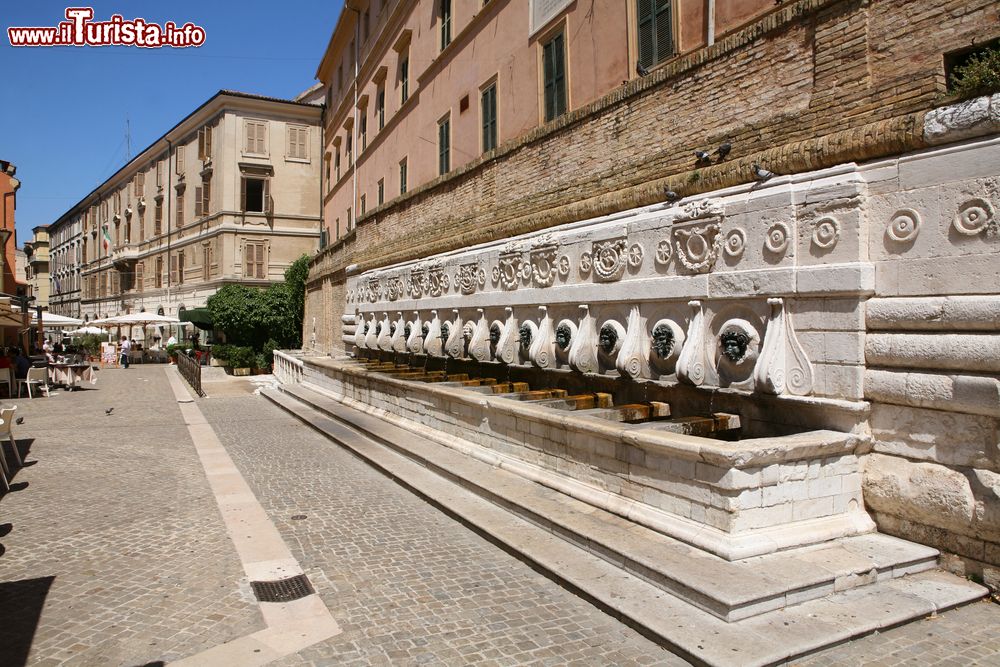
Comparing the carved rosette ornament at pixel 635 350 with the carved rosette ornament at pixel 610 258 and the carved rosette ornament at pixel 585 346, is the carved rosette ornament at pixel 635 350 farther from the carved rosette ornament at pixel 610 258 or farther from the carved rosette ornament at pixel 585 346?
the carved rosette ornament at pixel 585 346

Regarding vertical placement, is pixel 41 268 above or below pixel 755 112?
above

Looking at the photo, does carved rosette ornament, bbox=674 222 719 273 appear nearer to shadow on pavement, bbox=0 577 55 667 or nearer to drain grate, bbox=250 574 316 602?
drain grate, bbox=250 574 316 602

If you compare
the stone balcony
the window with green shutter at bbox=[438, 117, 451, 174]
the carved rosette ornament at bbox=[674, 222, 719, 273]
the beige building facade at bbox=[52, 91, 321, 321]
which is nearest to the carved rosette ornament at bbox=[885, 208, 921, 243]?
the carved rosette ornament at bbox=[674, 222, 719, 273]

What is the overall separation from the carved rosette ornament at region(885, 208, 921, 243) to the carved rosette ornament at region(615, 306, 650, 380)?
259cm

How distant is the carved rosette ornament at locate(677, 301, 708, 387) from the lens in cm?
593

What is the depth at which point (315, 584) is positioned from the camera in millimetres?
4512

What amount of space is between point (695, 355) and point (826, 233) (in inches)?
62.3

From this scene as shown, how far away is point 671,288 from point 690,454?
2.38 meters

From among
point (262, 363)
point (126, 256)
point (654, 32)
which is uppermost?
point (126, 256)

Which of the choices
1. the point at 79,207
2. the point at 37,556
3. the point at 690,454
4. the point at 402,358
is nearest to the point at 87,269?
the point at 79,207

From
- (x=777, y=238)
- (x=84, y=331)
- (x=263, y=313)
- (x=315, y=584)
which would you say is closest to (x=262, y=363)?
(x=263, y=313)

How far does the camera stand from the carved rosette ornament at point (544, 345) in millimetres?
8305

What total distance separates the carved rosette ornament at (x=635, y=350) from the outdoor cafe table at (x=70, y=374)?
720 inches

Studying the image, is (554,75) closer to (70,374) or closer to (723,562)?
(723,562)
